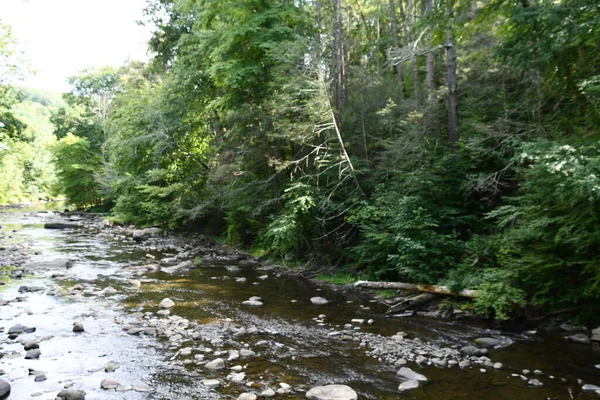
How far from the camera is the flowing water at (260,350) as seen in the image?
207 inches

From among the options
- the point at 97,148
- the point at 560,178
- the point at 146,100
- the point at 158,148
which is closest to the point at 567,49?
the point at 560,178

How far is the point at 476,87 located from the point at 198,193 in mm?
14125

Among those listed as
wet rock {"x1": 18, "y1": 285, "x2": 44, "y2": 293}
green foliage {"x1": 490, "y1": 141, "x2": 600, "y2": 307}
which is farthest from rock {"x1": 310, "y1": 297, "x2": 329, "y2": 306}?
wet rock {"x1": 18, "y1": 285, "x2": 44, "y2": 293}

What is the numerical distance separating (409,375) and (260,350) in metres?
2.45

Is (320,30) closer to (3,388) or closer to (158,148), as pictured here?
(158,148)

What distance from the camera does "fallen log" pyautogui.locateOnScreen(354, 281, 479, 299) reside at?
8.10 metres

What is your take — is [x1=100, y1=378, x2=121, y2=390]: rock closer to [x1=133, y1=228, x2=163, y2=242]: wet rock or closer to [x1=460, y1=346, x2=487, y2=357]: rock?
[x1=460, y1=346, x2=487, y2=357]: rock

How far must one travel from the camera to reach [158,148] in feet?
70.0

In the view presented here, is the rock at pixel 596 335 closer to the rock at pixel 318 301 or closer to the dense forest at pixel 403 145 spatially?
the dense forest at pixel 403 145

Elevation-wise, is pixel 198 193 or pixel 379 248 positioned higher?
pixel 198 193

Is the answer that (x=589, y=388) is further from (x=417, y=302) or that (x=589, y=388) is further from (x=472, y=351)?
(x=417, y=302)

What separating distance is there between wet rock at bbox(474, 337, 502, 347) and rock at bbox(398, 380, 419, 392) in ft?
6.58

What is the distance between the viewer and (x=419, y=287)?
8906 mm

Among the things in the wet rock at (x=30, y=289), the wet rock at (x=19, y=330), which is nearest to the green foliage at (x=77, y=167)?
the wet rock at (x=30, y=289)
